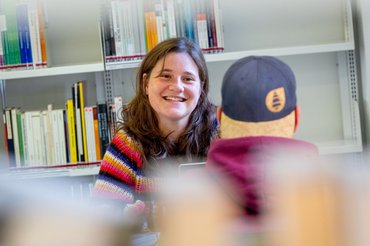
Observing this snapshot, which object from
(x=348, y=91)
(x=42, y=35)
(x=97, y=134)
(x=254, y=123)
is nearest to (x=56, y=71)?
(x=42, y=35)

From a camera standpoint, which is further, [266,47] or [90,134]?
[266,47]

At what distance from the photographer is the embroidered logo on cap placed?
0.56 feet

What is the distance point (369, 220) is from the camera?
147 millimetres

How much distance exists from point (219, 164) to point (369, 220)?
56mm

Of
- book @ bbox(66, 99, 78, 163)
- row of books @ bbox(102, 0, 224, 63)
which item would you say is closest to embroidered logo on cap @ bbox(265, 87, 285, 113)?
row of books @ bbox(102, 0, 224, 63)

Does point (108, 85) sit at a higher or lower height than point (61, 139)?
higher

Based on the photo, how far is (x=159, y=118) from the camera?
1.16 meters

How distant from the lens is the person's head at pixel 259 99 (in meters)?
0.17

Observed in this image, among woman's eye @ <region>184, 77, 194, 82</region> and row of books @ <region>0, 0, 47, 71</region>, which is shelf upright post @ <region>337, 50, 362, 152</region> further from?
row of books @ <region>0, 0, 47, 71</region>

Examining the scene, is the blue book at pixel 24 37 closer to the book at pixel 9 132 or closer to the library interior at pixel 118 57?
the library interior at pixel 118 57

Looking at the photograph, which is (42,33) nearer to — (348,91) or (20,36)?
(20,36)

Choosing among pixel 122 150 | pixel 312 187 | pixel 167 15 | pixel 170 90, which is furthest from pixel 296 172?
pixel 167 15

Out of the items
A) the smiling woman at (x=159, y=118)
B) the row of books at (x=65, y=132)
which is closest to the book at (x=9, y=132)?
the row of books at (x=65, y=132)

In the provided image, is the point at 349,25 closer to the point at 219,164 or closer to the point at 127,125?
the point at 127,125
